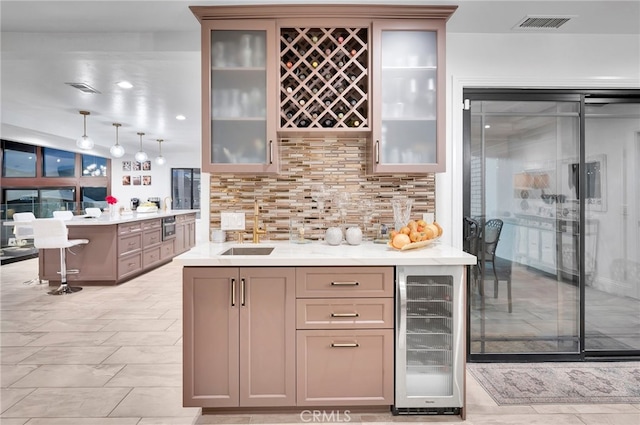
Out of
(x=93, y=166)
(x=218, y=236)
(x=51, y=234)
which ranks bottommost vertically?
(x=51, y=234)

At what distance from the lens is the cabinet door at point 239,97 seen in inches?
98.4

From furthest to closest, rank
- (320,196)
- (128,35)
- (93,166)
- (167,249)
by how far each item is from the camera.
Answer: (93,166)
(167,249)
(128,35)
(320,196)

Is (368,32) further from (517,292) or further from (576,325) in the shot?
(576,325)

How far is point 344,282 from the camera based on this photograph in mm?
2164

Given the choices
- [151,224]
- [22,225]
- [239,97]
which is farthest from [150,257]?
[239,97]

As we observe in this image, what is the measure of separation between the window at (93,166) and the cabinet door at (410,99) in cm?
1018

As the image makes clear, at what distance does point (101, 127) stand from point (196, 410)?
254 inches

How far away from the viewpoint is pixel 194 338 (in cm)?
216

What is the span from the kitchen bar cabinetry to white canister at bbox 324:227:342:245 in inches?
→ 19.3

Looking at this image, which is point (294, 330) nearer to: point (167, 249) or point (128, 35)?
point (128, 35)

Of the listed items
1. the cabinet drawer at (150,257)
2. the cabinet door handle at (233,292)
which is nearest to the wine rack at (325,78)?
the cabinet door handle at (233,292)

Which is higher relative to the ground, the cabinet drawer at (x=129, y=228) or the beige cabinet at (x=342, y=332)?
the cabinet drawer at (x=129, y=228)

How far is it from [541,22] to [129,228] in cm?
572

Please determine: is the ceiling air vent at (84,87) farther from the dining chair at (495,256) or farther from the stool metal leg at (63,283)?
the dining chair at (495,256)
